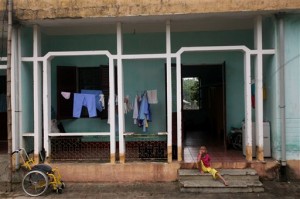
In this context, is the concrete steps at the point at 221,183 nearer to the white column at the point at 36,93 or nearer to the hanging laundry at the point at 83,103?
the hanging laundry at the point at 83,103

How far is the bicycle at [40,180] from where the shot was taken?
649cm

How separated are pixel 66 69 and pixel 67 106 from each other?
100 cm

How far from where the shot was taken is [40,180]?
6512 mm

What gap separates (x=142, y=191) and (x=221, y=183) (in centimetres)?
155

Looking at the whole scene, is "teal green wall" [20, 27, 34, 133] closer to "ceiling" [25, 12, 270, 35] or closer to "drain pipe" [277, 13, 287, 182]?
"ceiling" [25, 12, 270, 35]

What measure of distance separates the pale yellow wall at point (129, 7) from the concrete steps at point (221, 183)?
326cm

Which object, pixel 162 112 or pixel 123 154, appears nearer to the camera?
pixel 123 154

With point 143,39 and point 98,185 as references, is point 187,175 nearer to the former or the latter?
point 98,185

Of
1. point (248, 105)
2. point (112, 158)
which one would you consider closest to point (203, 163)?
point (248, 105)

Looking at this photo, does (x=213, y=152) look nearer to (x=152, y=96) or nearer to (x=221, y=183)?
(x=221, y=183)

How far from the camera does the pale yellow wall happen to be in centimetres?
685

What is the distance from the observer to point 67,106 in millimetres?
9367

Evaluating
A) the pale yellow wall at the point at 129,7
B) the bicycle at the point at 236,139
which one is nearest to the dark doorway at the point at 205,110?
the bicycle at the point at 236,139

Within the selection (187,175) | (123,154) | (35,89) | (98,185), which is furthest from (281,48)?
(35,89)
